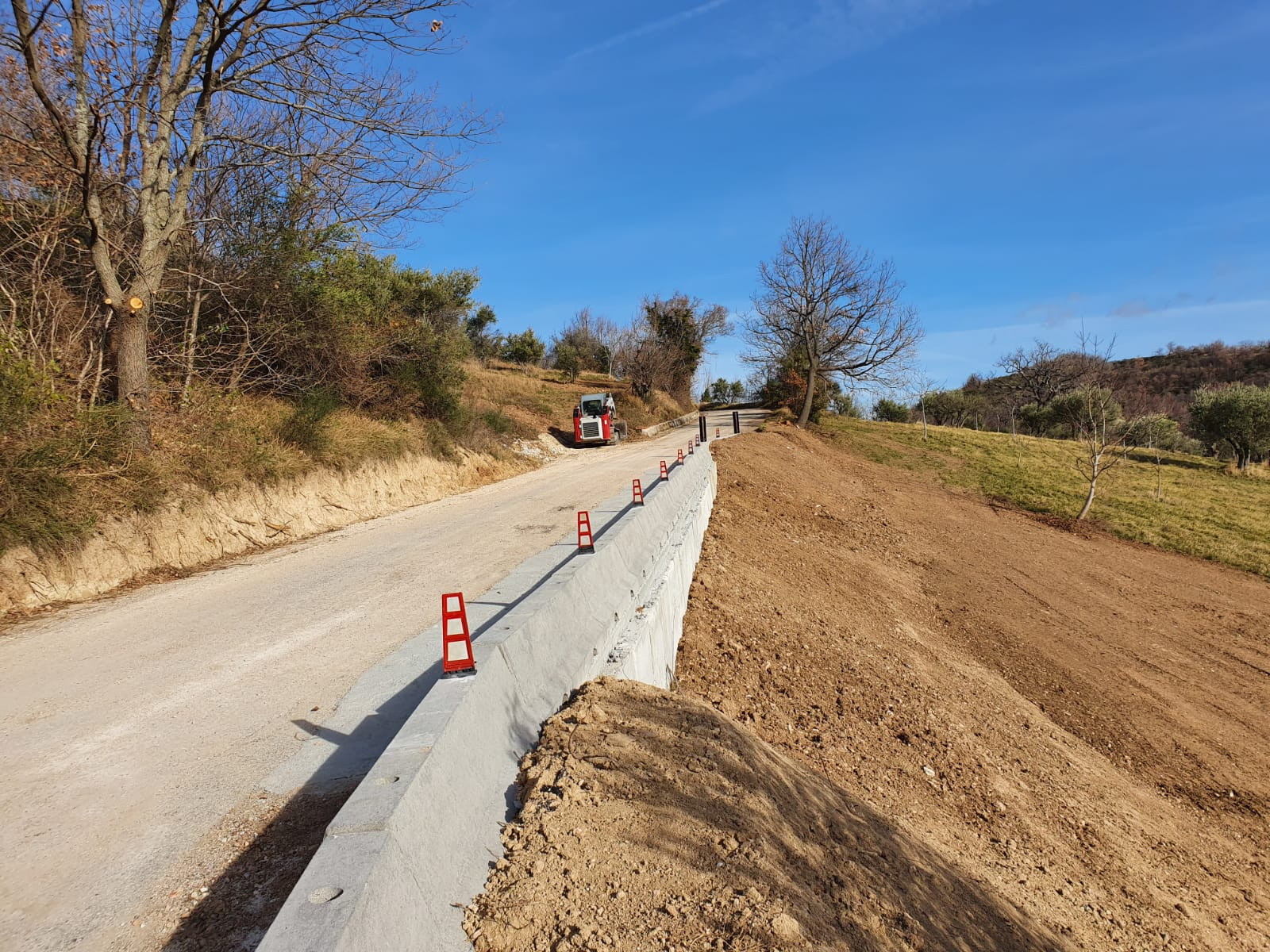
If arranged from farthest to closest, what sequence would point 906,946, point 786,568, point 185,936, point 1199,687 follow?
point 786,568 → point 1199,687 → point 906,946 → point 185,936

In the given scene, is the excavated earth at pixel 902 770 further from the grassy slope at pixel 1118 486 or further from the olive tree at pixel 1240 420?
the olive tree at pixel 1240 420

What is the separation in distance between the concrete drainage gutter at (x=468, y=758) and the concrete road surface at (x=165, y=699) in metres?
Result: 1.20

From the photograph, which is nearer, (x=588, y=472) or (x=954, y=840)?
(x=954, y=840)

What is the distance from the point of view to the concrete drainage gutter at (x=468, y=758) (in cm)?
194

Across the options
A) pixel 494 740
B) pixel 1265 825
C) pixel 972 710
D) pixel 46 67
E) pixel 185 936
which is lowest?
pixel 1265 825

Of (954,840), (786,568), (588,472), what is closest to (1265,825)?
(954,840)

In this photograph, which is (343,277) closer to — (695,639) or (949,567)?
(695,639)

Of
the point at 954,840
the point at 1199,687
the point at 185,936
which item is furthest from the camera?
the point at 1199,687

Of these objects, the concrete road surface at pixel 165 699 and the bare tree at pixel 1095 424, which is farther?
the bare tree at pixel 1095 424

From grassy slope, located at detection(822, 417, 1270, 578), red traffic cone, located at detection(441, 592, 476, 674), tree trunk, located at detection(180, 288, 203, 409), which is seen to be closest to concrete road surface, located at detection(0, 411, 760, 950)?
red traffic cone, located at detection(441, 592, 476, 674)

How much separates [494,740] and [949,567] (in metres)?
12.1

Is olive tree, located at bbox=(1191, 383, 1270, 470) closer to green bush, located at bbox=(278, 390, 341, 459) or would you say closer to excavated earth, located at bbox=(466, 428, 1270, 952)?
excavated earth, located at bbox=(466, 428, 1270, 952)

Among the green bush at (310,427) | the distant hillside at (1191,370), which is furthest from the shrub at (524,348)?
the distant hillside at (1191,370)

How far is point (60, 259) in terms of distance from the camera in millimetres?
9797
